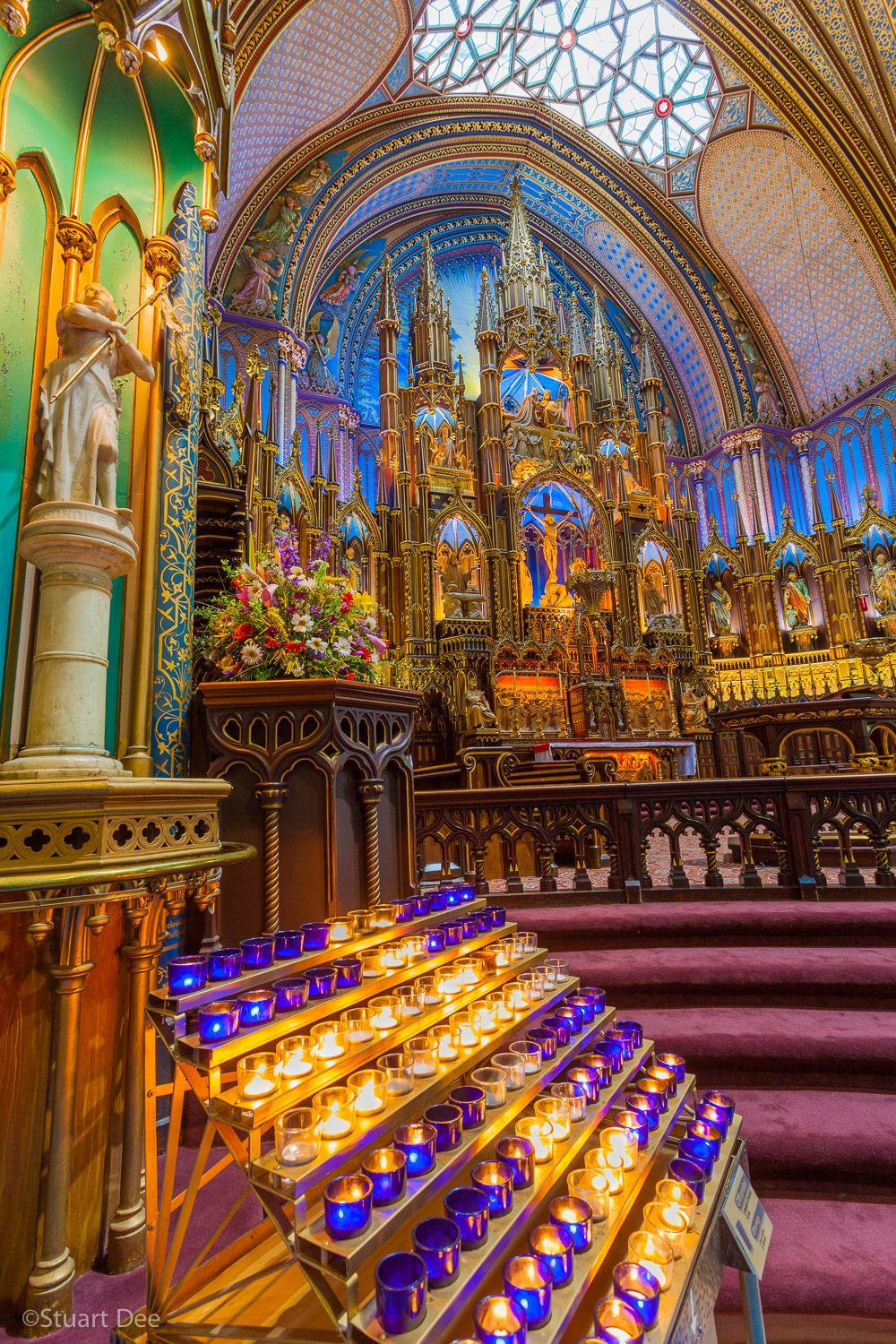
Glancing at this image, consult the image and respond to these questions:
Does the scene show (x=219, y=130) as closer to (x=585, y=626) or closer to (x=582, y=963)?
(x=582, y=963)

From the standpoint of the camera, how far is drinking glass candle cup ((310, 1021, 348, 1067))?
150cm

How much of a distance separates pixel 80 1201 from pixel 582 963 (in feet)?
8.95

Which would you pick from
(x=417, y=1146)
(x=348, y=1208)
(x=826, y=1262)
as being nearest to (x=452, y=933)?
(x=417, y=1146)

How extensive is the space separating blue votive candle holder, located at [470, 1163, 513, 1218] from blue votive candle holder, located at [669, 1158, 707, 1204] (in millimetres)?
525

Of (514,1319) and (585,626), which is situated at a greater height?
(585,626)

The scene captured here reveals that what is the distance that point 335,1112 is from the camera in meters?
1.32

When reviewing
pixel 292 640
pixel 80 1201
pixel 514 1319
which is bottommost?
pixel 80 1201

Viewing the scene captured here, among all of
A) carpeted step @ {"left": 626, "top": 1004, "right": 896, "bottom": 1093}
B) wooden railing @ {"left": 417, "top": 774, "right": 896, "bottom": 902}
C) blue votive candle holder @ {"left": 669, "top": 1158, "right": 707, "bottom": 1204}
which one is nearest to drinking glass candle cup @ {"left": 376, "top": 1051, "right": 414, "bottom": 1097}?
blue votive candle holder @ {"left": 669, "top": 1158, "right": 707, "bottom": 1204}

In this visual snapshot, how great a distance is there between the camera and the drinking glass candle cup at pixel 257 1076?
4.33 feet

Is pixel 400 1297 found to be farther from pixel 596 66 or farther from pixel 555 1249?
pixel 596 66

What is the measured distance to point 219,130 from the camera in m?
3.62

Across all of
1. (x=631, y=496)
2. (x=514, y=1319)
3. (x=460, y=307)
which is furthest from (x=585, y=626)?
(x=514, y=1319)

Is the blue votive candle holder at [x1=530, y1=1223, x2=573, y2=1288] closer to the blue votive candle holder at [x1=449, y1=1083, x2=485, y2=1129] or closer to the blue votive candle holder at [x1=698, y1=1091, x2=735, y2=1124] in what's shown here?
the blue votive candle holder at [x1=449, y1=1083, x2=485, y2=1129]

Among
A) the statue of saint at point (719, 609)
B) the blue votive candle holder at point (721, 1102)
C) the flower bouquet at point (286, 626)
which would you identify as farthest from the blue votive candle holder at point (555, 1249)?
the statue of saint at point (719, 609)
